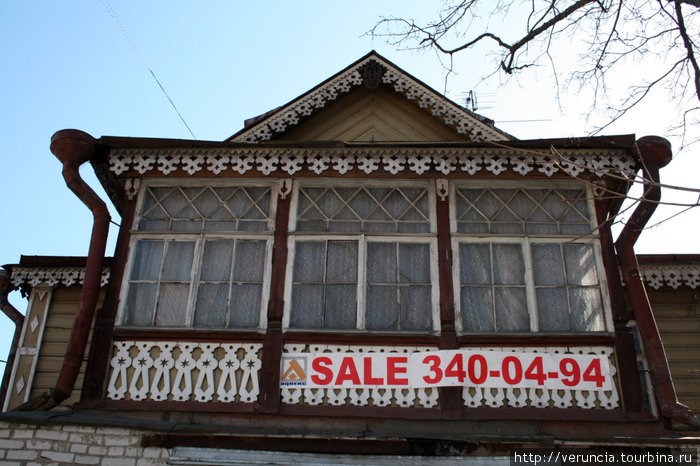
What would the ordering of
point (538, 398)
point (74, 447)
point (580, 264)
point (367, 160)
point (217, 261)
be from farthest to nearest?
point (367, 160)
point (217, 261)
point (580, 264)
point (538, 398)
point (74, 447)

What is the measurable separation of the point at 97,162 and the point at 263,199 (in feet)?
6.82

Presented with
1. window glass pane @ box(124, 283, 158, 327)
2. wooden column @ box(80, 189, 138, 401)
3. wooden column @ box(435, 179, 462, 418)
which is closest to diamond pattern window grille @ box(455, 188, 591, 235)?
wooden column @ box(435, 179, 462, 418)

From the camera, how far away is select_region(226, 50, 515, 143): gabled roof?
27.8 feet

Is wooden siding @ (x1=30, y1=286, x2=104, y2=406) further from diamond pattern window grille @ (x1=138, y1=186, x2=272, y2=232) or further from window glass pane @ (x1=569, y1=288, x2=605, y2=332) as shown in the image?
window glass pane @ (x1=569, y1=288, x2=605, y2=332)

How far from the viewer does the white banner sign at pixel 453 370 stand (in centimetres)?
655

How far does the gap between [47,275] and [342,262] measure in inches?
177

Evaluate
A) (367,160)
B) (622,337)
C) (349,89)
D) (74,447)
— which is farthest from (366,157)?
(74,447)

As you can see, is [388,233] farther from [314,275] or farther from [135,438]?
[135,438]

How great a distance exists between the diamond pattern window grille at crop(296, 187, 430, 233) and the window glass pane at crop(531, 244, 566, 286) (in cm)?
130

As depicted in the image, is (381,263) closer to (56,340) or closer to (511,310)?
(511,310)

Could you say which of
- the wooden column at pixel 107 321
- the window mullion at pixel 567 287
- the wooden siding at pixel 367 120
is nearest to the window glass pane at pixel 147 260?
the wooden column at pixel 107 321

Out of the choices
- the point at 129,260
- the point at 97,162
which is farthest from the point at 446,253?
the point at 97,162

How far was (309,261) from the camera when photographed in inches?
288

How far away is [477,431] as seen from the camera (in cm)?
638
